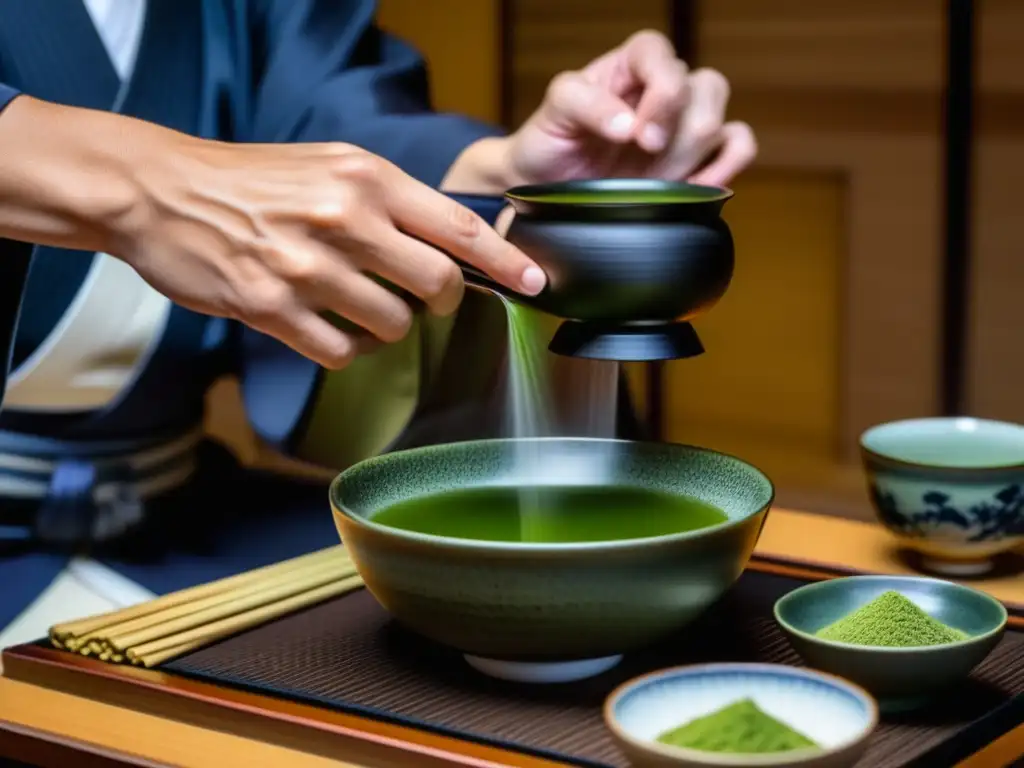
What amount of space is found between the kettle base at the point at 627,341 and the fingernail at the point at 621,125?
18.3 inches

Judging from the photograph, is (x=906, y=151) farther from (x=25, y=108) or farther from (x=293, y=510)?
(x=25, y=108)

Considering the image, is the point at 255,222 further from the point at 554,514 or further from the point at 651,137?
the point at 651,137

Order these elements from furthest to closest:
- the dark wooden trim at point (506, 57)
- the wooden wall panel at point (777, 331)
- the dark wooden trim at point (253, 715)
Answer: the dark wooden trim at point (506, 57), the wooden wall panel at point (777, 331), the dark wooden trim at point (253, 715)

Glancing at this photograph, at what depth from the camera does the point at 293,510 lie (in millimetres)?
1750

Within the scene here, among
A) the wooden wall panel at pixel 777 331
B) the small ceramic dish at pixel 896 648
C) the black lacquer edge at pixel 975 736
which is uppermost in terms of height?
the small ceramic dish at pixel 896 648

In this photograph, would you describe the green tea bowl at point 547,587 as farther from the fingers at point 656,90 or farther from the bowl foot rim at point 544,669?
the fingers at point 656,90

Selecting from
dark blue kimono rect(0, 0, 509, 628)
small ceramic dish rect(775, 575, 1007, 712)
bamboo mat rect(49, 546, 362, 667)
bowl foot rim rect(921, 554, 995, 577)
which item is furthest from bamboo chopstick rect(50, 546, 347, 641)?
bowl foot rim rect(921, 554, 995, 577)

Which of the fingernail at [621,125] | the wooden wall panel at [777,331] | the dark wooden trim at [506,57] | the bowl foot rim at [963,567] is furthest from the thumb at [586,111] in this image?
the dark wooden trim at [506,57]

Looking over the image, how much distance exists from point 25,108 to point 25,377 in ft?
1.31

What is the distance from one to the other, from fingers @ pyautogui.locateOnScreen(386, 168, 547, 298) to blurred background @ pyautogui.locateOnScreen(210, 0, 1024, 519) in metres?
2.28

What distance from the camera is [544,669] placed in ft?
3.34

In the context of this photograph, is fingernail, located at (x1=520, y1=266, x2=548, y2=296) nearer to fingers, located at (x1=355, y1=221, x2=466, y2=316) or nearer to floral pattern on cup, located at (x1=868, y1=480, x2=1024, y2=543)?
fingers, located at (x1=355, y1=221, x2=466, y2=316)

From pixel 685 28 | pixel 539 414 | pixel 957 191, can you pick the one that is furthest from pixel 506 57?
pixel 539 414

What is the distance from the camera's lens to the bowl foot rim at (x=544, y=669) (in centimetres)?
Result: 102
